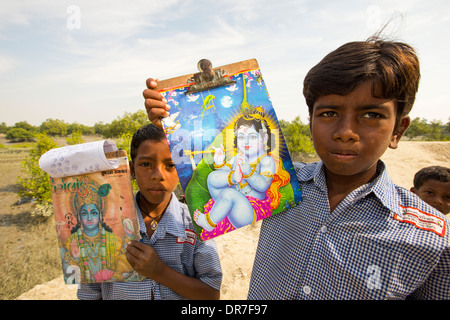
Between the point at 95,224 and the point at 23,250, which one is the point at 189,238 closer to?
the point at 95,224

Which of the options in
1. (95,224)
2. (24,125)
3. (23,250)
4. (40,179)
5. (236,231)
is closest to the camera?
(95,224)

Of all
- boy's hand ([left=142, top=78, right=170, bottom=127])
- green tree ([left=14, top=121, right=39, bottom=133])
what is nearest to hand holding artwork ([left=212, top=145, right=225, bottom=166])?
boy's hand ([left=142, top=78, right=170, bottom=127])

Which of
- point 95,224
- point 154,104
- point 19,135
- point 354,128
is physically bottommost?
point 95,224

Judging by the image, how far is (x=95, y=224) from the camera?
1491 mm

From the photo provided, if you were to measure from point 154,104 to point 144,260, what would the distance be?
2.69 ft

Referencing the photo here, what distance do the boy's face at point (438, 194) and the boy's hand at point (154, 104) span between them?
2761 millimetres

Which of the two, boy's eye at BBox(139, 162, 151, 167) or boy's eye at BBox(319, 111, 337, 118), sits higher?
boy's eye at BBox(319, 111, 337, 118)

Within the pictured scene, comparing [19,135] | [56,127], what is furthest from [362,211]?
[19,135]

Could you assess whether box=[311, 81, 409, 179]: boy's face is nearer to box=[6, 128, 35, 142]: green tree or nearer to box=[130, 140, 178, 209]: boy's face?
box=[130, 140, 178, 209]: boy's face

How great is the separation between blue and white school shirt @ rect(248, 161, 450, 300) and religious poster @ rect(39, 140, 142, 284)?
768 mm

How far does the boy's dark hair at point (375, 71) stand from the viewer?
113 centimetres

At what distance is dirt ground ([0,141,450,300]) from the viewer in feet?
13.0

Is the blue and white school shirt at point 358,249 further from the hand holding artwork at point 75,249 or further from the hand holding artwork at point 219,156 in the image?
the hand holding artwork at point 75,249

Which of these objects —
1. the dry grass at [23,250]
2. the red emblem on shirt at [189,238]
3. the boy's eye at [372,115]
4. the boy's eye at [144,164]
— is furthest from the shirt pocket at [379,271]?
the dry grass at [23,250]
